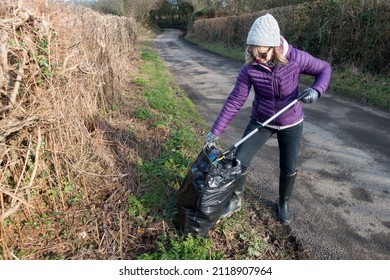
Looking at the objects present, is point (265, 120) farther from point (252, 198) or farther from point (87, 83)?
point (87, 83)

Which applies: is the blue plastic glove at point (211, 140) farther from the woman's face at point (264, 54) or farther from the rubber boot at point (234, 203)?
the woman's face at point (264, 54)

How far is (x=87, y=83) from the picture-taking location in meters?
4.45

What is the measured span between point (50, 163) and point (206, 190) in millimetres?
1752

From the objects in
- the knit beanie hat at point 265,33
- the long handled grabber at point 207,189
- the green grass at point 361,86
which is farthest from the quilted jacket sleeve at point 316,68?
the green grass at point 361,86

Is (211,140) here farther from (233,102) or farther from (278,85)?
(278,85)

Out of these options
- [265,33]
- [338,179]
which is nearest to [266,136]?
[265,33]

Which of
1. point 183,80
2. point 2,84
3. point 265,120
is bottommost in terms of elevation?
point 183,80

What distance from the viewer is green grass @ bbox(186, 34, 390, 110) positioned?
7125 millimetres

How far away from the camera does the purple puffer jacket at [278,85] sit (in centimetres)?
267

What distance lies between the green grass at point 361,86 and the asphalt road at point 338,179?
0.39m

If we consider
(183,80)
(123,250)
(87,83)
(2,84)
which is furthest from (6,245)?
(183,80)

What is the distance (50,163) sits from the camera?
10.4 ft

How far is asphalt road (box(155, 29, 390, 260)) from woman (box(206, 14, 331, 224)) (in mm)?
454

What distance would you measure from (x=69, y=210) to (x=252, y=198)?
82.7 inches
